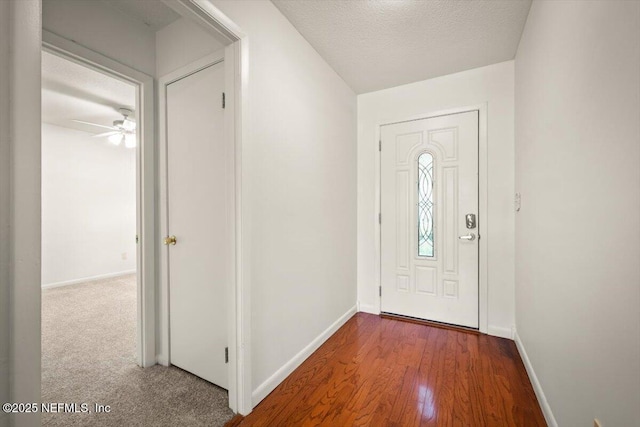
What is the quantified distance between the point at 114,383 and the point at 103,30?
7.68 feet

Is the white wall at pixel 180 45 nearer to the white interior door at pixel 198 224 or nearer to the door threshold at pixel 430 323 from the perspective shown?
the white interior door at pixel 198 224

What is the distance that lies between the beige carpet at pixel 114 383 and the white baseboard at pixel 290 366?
0.18 m

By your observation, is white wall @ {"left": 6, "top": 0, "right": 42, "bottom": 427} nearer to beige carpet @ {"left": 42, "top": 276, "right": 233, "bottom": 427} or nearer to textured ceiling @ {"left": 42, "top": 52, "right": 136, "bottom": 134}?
beige carpet @ {"left": 42, "top": 276, "right": 233, "bottom": 427}

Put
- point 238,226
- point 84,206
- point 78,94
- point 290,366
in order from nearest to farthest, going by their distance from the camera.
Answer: point 238,226, point 290,366, point 78,94, point 84,206

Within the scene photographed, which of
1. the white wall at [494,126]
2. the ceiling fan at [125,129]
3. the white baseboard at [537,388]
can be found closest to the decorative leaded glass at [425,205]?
the white wall at [494,126]

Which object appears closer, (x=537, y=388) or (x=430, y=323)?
(x=537, y=388)

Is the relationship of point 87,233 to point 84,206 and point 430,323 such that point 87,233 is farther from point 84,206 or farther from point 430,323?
point 430,323

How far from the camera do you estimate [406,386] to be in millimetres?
1806

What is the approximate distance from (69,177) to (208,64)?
4386 millimetres

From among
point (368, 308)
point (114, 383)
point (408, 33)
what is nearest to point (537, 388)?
point (368, 308)

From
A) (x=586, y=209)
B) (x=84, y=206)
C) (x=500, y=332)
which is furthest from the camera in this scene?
(x=84, y=206)

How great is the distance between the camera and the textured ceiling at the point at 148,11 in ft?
5.98

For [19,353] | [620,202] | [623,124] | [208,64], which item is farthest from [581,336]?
[208,64]

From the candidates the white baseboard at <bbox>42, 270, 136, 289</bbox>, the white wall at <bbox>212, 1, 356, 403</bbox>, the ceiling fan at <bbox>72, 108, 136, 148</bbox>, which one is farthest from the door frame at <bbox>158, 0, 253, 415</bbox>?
the white baseboard at <bbox>42, 270, 136, 289</bbox>
